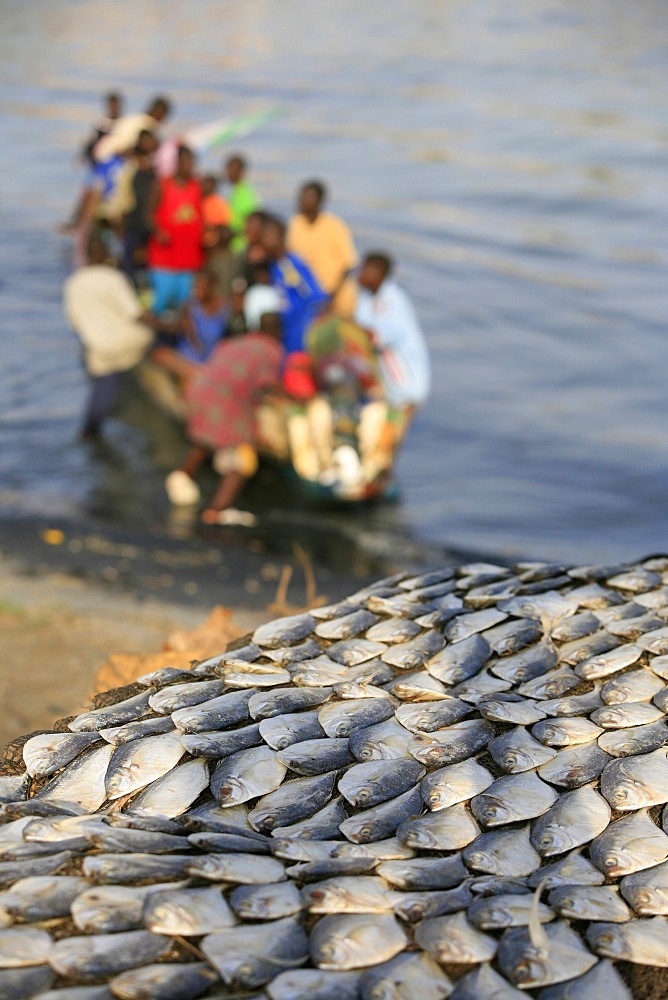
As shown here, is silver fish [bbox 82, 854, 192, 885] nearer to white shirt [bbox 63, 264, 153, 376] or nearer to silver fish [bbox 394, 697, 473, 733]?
silver fish [bbox 394, 697, 473, 733]

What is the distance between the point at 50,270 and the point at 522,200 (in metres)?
8.01

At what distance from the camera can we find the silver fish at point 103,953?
132 cm

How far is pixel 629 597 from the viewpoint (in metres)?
2.33

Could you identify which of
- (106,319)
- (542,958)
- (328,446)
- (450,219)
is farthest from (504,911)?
(450,219)

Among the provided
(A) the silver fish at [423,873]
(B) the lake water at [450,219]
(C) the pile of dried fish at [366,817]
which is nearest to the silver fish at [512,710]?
(C) the pile of dried fish at [366,817]

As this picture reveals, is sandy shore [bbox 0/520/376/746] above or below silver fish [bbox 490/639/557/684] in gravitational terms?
below

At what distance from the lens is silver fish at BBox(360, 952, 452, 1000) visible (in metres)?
1.30

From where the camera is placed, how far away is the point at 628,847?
157cm

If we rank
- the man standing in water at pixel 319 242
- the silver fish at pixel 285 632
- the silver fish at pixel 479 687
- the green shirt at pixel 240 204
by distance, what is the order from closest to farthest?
the silver fish at pixel 479 687, the silver fish at pixel 285 632, the man standing in water at pixel 319 242, the green shirt at pixel 240 204

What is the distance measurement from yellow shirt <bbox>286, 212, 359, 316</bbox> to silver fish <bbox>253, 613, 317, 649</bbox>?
6194 mm

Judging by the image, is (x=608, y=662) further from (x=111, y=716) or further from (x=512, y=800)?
(x=111, y=716)

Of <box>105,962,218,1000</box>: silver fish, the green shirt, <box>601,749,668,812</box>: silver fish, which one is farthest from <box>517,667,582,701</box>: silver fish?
the green shirt

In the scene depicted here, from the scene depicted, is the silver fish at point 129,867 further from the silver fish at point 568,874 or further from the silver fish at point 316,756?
the silver fish at point 568,874

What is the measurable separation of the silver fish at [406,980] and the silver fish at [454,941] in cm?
2
